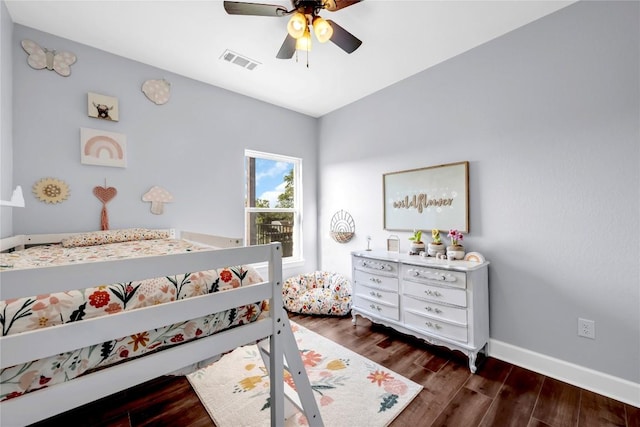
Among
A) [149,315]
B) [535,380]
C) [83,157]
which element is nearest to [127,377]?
[149,315]

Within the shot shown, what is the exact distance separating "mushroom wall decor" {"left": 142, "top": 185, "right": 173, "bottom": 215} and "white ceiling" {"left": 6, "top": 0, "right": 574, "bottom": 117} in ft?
4.07

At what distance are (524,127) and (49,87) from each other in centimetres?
382

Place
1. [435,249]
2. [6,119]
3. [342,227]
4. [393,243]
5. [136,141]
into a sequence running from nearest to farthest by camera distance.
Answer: [6,119] < [435,249] < [136,141] < [393,243] < [342,227]

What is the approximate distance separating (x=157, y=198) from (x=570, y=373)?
3643mm

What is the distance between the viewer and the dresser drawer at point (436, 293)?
1.98 metres

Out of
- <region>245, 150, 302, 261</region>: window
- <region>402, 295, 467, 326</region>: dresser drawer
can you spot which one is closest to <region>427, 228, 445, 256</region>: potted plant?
<region>402, 295, 467, 326</region>: dresser drawer

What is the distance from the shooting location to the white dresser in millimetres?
1958

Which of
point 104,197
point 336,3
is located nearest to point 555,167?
point 336,3

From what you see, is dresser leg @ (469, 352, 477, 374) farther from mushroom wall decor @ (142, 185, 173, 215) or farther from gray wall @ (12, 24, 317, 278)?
mushroom wall decor @ (142, 185, 173, 215)

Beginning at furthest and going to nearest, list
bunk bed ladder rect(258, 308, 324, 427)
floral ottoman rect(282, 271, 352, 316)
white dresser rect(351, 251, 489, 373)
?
floral ottoman rect(282, 271, 352, 316)
white dresser rect(351, 251, 489, 373)
bunk bed ladder rect(258, 308, 324, 427)

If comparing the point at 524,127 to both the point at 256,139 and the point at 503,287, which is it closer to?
the point at 503,287

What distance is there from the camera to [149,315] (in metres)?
0.81

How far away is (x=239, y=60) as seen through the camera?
2486 millimetres

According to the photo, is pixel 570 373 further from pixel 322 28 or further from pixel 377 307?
pixel 322 28
